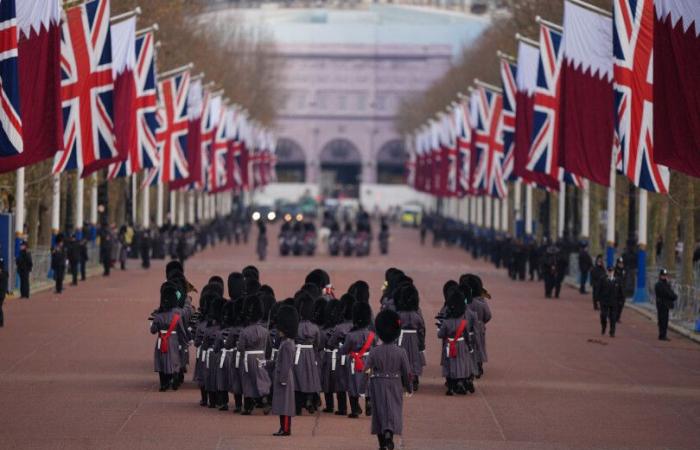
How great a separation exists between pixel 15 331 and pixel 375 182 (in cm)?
14809

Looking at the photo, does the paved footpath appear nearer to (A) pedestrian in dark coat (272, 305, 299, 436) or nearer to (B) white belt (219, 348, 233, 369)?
(A) pedestrian in dark coat (272, 305, 299, 436)

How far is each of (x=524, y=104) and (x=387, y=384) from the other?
116 ft

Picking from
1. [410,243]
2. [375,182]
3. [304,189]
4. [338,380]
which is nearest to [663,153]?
[338,380]

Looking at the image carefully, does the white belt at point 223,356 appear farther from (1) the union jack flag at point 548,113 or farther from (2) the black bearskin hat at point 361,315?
(1) the union jack flag at point 548,113

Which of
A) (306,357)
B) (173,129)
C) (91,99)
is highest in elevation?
(173,129)

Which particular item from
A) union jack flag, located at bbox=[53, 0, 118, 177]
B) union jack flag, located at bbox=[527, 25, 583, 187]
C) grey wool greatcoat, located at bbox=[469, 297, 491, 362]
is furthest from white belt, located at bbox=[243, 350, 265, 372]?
union jack flag, located at bbox=[527, 25, 583, 187]

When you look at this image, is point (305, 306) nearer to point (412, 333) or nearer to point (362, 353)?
point (362, 353)

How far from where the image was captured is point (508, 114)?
196 feet

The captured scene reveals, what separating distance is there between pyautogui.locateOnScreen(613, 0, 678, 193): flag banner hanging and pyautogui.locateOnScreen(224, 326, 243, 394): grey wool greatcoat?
11623 millimetres

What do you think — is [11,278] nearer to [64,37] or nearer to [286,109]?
[64,37]

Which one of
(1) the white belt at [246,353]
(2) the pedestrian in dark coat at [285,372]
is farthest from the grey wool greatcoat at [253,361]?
(2) the pedestrian in dark coat at [285,372]

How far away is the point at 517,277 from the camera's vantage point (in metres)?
58.6

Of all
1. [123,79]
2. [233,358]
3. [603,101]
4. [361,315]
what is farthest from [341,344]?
[123,79]

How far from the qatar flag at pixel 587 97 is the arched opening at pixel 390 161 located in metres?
141
